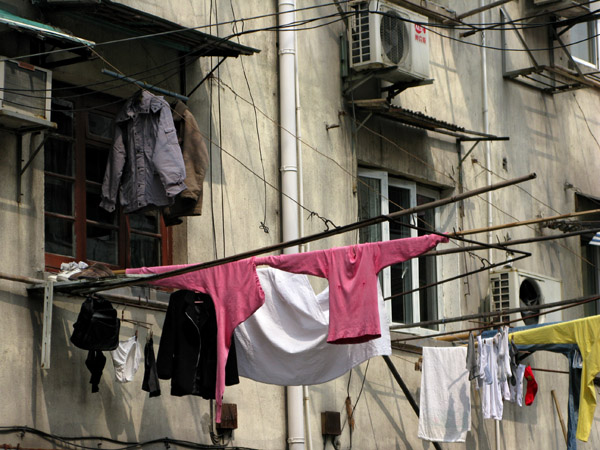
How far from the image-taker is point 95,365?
1142cm

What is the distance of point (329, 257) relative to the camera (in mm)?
10680

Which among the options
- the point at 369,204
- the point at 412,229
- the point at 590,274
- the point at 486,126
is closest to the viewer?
the point at 369,204

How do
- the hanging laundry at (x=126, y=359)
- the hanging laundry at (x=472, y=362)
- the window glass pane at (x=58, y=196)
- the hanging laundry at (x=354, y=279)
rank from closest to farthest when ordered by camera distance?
the hanging laundry at (x=354, y=279) < the hanging laundry at (x=126, y=359) < the window glass pane at (x=58, y=196) < the hanging laundry at (x=472, y=362)

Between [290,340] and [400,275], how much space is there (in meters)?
4.95

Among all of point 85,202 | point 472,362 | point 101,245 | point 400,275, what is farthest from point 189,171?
point 400,275

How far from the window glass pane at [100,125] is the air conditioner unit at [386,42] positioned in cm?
367

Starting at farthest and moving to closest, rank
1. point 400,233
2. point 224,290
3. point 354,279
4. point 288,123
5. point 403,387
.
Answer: point 400,233 → point 403,387 → point 288,123 → point 224,290 → point 354,279

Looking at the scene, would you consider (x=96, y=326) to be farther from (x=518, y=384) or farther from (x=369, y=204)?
(x=518, y=384)

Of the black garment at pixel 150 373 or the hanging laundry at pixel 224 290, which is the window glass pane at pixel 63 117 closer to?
the hanging laundry at pixel 224 290

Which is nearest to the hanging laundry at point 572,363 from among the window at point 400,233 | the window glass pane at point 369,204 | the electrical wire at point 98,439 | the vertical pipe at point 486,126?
the window at point 400,233

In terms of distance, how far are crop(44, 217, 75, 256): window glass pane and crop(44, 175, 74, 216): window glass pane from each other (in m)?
0.10

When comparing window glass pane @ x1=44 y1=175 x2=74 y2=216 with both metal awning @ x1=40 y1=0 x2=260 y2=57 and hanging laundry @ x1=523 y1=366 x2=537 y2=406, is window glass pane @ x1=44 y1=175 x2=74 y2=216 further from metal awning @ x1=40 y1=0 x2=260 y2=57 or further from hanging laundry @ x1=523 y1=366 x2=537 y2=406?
hanging laundry @ x1=523 y1=366 x2=537 y2=406

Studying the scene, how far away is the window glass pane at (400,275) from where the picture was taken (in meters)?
16.2

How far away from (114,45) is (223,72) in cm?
157
